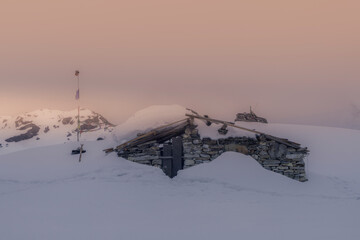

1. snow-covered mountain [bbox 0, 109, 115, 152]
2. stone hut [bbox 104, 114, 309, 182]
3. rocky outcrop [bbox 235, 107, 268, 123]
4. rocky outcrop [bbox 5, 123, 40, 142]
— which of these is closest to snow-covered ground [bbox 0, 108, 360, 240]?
stone hut [bbox 104, 114, 309, 182]

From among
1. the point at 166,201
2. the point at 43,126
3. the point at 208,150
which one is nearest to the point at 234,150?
the point at 208,150

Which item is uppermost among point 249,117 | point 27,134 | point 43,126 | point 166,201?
point 249,117

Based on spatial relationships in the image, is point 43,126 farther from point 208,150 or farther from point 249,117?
point 208,150

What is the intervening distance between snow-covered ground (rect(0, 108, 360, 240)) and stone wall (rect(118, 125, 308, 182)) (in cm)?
33

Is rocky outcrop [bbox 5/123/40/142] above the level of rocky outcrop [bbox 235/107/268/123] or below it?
below

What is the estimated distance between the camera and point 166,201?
9000 millimetres

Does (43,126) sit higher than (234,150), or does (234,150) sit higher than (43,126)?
(234,150)

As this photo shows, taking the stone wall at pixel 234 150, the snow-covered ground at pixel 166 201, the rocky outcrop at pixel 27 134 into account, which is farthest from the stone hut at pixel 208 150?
the rocky outcrop at pixel 27 134

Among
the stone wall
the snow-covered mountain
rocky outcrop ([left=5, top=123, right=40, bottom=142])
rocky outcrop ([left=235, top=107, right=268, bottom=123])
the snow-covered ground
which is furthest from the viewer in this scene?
rocky outcrop ([left=5, top=123, right=40, bottom=142])

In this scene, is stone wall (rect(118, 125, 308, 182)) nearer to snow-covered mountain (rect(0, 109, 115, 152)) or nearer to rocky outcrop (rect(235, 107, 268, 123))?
rocky outcrop (rect(235, 107, 268, 123))

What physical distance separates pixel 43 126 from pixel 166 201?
122 meters

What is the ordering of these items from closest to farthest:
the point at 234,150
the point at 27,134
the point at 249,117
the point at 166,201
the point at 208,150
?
the point at 166,201 → the point at 208,150 → the point at 234,150 → the point at 249,117 → the point at 27,134

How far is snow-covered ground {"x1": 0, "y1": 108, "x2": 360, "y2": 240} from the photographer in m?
7.08

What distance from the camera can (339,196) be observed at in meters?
9.88
